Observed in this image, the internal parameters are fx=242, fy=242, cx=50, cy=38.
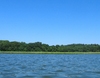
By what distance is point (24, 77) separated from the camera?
27609 mm

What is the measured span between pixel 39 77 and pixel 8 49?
175256 millimetres

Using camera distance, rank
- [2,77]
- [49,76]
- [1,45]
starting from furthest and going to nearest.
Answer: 1. [1,45]
2. [49,76]
3. [2,77]

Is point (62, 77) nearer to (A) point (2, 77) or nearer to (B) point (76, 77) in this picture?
(B) point (76, 77)

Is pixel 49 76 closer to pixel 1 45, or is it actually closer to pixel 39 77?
pixel 39 77

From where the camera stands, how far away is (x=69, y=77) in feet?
92.8

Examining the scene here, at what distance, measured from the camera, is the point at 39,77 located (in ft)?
91.3

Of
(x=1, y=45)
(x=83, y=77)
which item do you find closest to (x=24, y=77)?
(x=83, y=77)

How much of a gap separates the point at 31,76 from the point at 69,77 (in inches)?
175

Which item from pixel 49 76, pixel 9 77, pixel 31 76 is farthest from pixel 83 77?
pixel 9 77

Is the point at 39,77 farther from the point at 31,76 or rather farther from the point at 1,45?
the point at 1,45

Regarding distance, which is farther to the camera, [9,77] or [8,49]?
[8,49]

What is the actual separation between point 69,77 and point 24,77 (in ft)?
17.2

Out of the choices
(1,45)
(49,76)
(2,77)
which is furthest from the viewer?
(1,45)

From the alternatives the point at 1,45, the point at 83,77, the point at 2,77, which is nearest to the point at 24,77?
the point at 2,77
